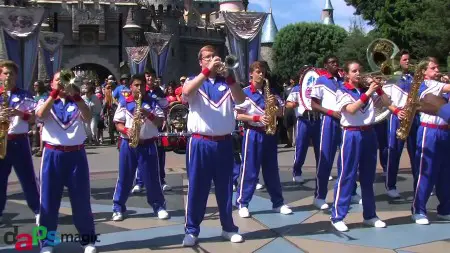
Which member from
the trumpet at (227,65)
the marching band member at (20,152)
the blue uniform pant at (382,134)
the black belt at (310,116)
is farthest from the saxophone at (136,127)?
the blue uniform pant at (382,134)

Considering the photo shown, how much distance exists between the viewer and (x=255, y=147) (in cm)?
753

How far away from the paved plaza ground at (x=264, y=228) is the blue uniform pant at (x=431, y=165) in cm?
34

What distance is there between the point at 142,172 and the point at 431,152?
11.7ft

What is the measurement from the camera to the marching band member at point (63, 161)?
5.71 m

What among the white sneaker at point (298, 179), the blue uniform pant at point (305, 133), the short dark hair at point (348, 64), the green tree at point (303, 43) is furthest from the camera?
the green tree at point (303, 43)

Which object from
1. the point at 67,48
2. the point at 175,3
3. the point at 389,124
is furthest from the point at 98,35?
the point at 389,124

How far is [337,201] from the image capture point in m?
6.79

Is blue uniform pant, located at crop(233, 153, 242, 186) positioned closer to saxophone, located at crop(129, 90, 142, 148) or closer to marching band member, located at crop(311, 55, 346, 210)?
marching band member, located at crop(311, 55, 346, 210)

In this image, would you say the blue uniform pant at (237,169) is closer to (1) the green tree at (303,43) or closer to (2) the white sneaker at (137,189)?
(2) the white sneaker at (137,189)

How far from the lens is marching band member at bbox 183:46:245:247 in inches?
235

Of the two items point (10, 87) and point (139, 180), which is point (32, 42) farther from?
point (10, 87)

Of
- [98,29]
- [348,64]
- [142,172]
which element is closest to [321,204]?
[348,64]

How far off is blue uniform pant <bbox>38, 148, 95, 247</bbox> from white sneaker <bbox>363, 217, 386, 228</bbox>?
327 centimetres

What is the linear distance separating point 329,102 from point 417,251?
245 cm
